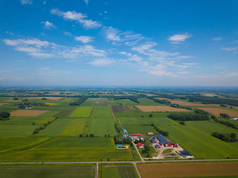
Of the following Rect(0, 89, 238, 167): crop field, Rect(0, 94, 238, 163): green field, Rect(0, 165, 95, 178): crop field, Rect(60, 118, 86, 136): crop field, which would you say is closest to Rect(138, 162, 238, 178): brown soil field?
Rect(0, 89, 238, 167): crop field

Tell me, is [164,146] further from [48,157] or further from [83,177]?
[48,157]

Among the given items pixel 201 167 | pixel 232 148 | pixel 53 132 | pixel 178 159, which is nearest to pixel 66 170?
pixel 53 132

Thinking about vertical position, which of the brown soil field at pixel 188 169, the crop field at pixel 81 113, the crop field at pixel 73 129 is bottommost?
the brown soil field at pixel 188 169

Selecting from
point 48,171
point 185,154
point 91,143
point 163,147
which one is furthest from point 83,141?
point 185,154

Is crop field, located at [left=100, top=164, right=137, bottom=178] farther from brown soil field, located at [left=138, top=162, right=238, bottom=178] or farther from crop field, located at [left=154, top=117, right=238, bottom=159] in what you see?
crop field, located at [left=154, top=117, right=238, bottom=159]

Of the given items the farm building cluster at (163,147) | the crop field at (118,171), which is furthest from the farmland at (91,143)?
the farm building cluster at (163,147)

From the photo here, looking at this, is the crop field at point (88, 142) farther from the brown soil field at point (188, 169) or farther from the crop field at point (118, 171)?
the brown soil field at point (188, 169)

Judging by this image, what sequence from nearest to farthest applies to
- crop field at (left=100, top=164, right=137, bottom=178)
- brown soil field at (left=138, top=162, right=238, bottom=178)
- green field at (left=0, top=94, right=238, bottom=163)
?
crop field at (left=100, top=164, right=137, bottom=178) → brown soil field at (left=138, top=162, right=238, bottom=178) → green field at (left=0, top=94, right=238, bottom=163)
